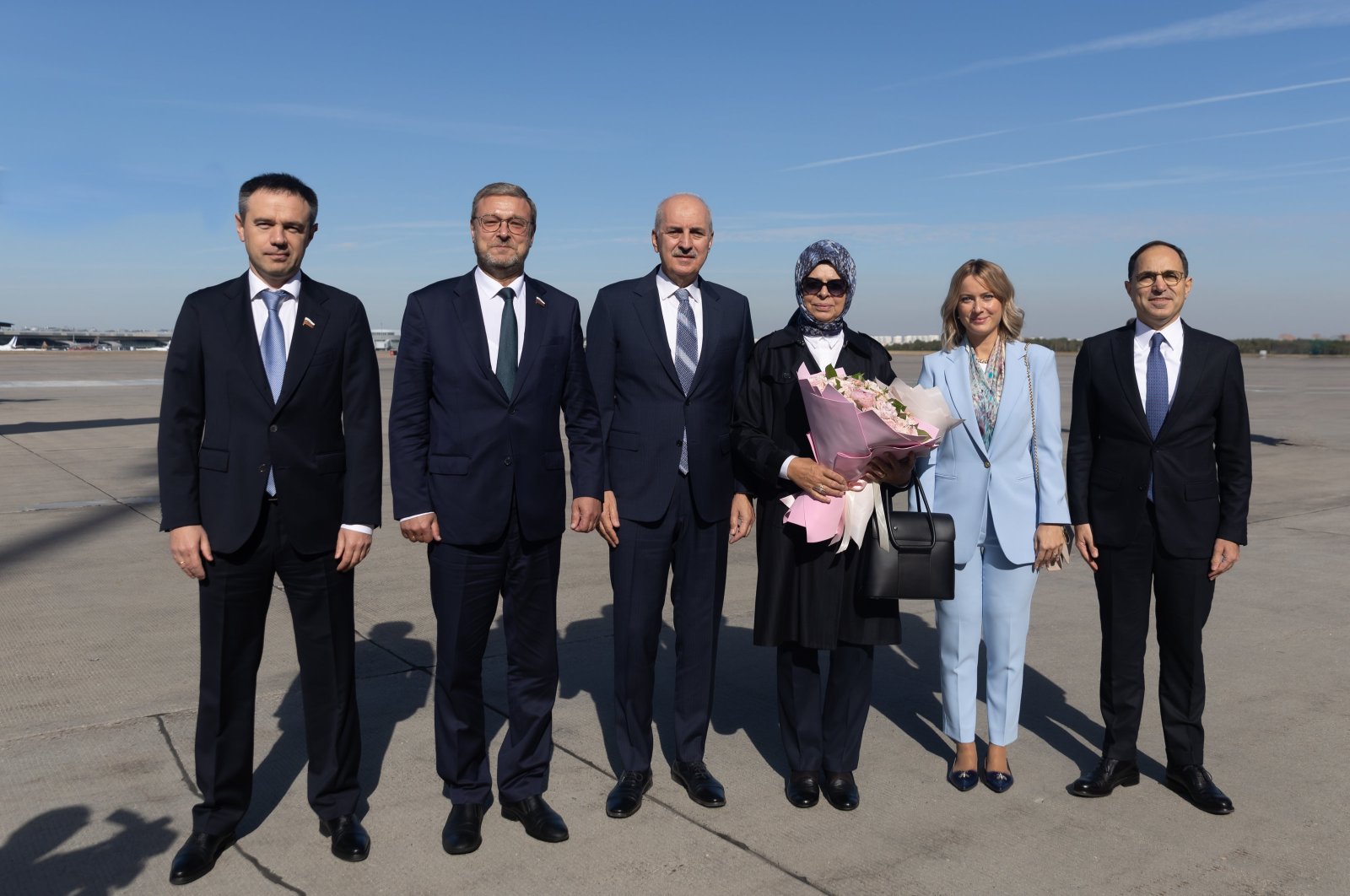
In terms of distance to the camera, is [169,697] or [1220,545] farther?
[169,697]

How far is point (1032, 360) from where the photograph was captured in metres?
3.91

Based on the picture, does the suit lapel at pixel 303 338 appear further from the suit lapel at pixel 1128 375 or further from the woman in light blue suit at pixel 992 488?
→ the suit lapel at pixel 1128 375

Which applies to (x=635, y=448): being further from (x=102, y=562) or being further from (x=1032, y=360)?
(x=102, y=562)

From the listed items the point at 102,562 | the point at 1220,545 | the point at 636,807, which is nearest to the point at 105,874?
the point at 636,807

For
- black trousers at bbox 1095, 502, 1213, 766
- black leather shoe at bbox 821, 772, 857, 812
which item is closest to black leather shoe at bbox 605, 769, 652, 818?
black leather shoe at bbox 821, 772, 857, 812

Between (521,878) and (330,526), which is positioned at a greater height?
(330,526)

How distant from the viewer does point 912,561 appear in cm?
361

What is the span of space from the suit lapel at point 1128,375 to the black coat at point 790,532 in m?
0.82

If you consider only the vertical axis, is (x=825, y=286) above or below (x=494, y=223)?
below

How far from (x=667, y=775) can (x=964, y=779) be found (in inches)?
43.3

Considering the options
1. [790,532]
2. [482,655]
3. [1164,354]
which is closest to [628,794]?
[482,655]

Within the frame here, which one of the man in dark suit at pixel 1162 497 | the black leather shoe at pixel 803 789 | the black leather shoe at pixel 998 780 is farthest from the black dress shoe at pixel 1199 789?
the black leather shoe at pixel 803 789

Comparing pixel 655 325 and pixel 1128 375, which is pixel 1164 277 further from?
pixel 655 325

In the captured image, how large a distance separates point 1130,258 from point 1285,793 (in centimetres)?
202
